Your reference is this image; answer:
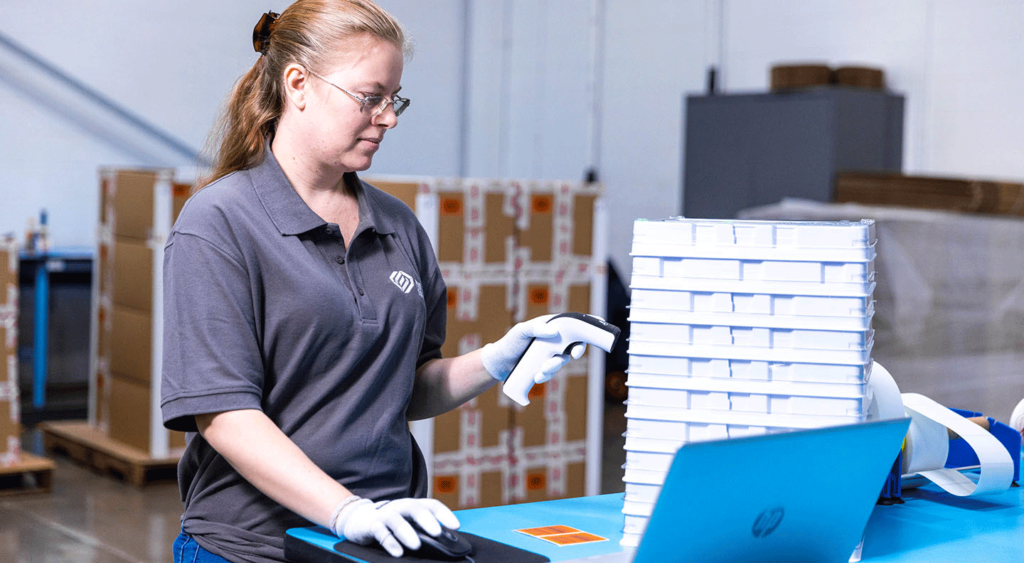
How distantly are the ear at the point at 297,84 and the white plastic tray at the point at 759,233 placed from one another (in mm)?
633

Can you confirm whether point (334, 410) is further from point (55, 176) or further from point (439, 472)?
point (55, 176)

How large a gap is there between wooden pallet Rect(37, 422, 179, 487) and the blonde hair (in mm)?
4173

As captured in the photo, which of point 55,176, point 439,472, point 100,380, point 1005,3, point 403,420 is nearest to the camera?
point 403,420

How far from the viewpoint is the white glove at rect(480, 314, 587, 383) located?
1739 millimetres

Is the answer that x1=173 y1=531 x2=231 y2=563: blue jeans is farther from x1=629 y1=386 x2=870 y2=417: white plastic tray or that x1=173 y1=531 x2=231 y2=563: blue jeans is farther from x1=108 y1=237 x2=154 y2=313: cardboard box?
x1=108 y1=237 x2=154 y2=313: cardboard box

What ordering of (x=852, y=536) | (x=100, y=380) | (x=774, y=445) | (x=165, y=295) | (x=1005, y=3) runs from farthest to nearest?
(x=1005, y=3)
(x=100, y=380)
(x=165, y=295)
(x=852, y=536)
(x=774, y=445)

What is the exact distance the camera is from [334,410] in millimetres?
1741

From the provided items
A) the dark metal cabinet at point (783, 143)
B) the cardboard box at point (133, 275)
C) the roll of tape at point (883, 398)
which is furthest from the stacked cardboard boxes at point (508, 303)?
the roll of tape at point (883, 398)

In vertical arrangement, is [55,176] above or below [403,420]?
above

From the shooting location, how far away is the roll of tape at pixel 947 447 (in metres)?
2.04

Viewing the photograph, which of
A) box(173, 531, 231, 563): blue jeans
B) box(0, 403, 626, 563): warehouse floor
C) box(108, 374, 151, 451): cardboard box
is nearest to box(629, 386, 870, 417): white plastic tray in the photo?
box(173, 531, 231, 563): blue jeans

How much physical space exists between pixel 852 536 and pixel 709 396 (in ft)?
0.91

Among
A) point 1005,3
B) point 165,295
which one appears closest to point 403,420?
point 165,295

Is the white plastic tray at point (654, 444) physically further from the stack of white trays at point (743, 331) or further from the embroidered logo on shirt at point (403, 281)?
the embroidered logo on shirt at point (403, 281)
